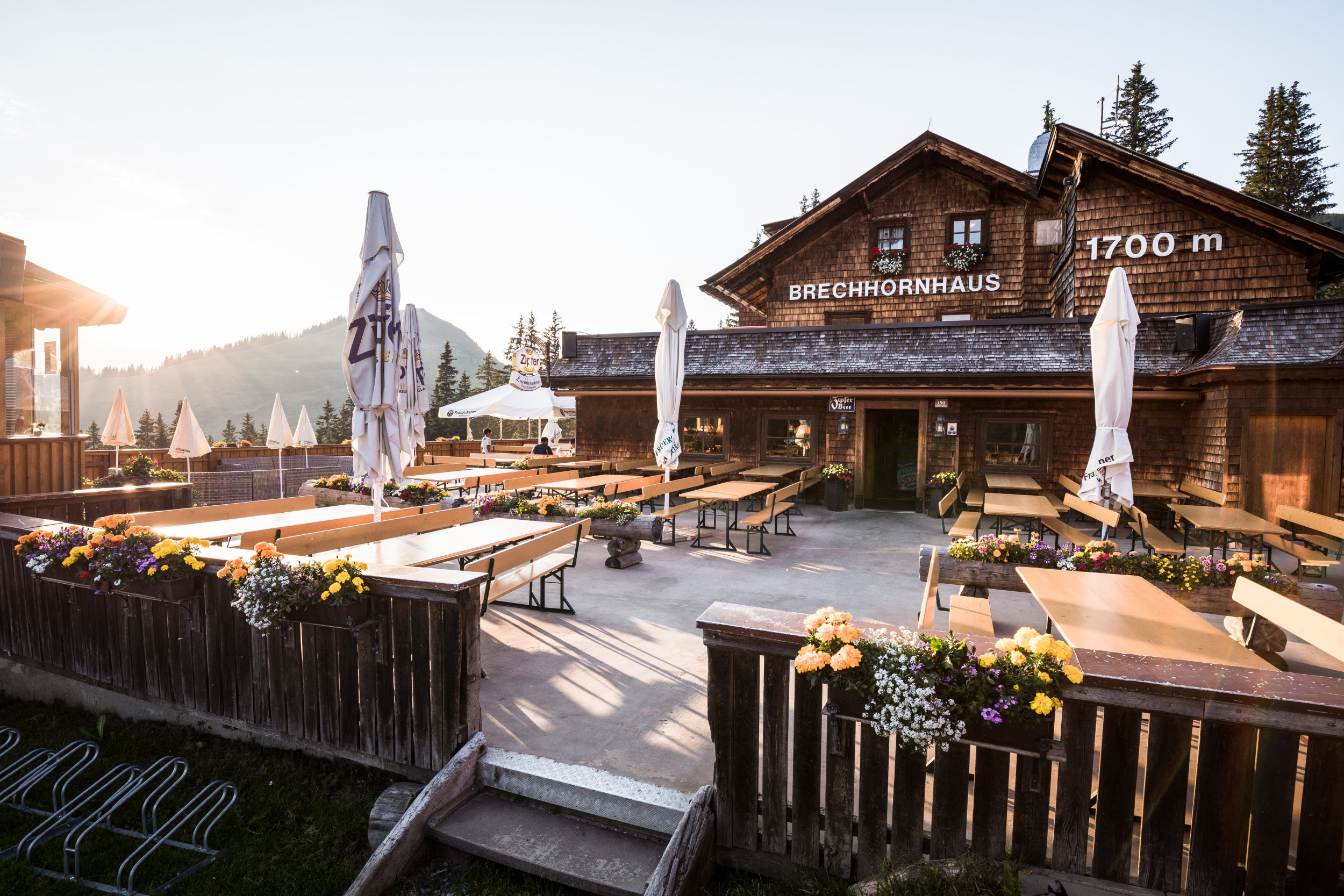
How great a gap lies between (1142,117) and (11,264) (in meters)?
40.4

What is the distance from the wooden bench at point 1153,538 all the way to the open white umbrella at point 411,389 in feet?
23.8

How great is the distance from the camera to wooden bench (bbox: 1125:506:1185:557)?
6.09m

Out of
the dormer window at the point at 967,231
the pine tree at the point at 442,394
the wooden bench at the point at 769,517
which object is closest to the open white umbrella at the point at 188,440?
the wooden bench at the point at 769,517

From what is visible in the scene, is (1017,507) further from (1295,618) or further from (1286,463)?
(1286,463)

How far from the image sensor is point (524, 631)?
17.1 ft

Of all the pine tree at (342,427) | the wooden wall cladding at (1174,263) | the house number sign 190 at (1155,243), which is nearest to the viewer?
the wooden wall cladding at (1174,263)

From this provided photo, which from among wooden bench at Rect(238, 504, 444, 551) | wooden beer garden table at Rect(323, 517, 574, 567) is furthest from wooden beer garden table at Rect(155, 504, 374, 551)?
wooden beer garden table at Rect(323, 517, 574, 567)

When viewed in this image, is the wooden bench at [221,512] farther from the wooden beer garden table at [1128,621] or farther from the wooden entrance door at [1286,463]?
the wooden entrance door at [1286,463]

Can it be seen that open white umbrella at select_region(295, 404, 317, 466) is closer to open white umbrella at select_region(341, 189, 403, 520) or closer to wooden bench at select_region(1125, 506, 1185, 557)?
open white umbrella at select_region(341, 189, 403, 520)

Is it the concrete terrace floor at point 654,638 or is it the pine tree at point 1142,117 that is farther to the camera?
the pine tree at point 1142,117

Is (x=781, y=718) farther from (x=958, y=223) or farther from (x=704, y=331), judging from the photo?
(x=958, y=223)

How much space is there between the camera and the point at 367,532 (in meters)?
5.23

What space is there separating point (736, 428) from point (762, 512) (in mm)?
5777

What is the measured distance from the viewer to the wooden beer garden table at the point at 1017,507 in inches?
286
